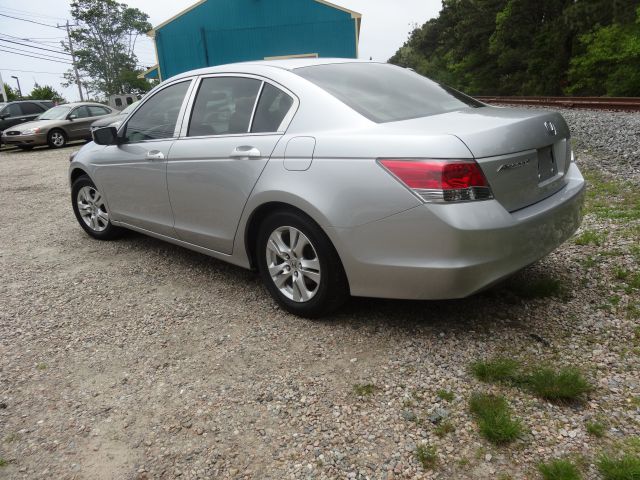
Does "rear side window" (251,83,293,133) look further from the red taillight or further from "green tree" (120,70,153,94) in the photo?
"green tree" (120,70,153,94)

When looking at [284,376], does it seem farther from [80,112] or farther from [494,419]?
[80,112]

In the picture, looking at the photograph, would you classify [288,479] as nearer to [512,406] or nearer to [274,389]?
[274,389]

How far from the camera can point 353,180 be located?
2.85 meters

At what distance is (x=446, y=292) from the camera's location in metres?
2.74

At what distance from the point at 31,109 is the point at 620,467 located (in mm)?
22167

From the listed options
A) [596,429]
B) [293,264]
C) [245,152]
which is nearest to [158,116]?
[245,152]

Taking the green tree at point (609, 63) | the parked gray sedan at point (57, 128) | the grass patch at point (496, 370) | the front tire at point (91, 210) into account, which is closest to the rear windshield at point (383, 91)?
the grass patch at point (496, 370)

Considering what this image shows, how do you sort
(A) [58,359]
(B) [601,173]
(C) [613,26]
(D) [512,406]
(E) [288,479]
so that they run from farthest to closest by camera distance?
(C) [613,26] < (B) [601,173] < (A) [58,359] < (D) [512,406] < (E) [288,479]

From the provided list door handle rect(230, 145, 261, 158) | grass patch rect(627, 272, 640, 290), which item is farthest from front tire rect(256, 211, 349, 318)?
grass patch rect(627, 272, 640, 290)

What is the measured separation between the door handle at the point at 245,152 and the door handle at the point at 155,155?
905 mm

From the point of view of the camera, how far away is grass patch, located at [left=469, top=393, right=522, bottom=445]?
2.21 metres

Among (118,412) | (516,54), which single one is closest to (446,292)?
(118,412)

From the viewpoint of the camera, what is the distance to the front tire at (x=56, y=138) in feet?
54.0

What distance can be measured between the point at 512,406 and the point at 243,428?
1.24 m
